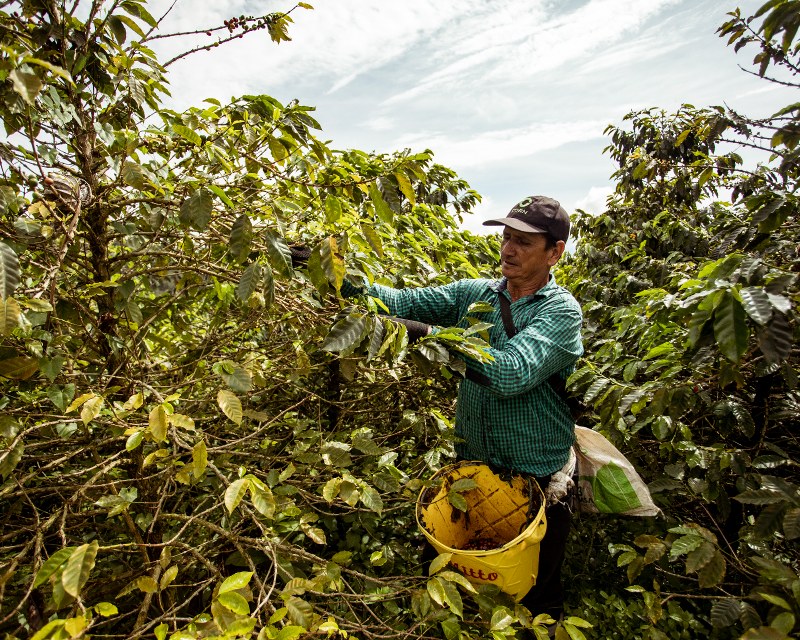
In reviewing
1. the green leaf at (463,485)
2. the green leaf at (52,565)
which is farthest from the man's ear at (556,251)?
the green leaf at (52,565)

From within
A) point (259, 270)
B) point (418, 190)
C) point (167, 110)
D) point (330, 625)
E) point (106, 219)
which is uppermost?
point (167, 110)

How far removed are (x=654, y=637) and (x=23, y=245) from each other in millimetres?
A: 2543

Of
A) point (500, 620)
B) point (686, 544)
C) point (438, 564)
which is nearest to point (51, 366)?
point (438, 564)

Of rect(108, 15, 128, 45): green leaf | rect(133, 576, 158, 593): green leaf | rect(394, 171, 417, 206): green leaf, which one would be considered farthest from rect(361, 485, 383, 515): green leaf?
rect(108, 15, 128, 45): green leaf

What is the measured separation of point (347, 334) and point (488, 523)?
1379 millimetres

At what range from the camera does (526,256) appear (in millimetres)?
2164

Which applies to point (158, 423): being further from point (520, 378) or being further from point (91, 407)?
point (520, 378)

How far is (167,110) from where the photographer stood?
1.67 m

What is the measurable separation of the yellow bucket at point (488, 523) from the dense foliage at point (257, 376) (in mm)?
137

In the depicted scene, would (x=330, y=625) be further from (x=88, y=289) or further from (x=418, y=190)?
(x=418, y=190)

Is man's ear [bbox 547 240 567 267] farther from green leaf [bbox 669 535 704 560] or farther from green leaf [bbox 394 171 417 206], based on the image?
green leaf [bbox 669 535 704 560]

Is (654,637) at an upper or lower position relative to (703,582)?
lower

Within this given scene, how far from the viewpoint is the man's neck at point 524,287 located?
2.23 metres

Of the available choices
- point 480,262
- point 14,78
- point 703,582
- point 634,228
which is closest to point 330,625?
point 703,582
